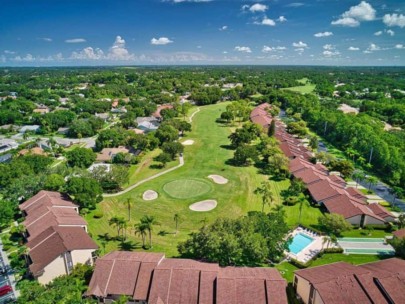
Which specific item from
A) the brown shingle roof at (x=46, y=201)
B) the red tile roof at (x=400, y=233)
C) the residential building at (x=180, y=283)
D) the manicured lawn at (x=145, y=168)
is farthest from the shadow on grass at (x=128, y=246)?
the red tile roof at (x=400, y=233)

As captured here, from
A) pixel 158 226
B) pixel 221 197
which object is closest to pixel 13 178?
pixel 158 226

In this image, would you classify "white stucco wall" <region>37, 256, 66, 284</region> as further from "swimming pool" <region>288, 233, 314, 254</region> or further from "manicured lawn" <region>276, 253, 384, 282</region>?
"swimming pool" <region>288, 233, 314, 254</region>

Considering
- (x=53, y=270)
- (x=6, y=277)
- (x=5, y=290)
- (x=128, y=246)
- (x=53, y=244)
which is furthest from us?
(x=128, y=246)

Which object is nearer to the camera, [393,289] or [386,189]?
[393,289]

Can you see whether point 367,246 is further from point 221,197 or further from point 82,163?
point 82,163

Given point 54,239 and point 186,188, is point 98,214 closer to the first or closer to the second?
point 54,239

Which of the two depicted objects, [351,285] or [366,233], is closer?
[351,285]

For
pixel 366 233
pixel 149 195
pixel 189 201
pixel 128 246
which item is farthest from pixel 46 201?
pixel 366 233
